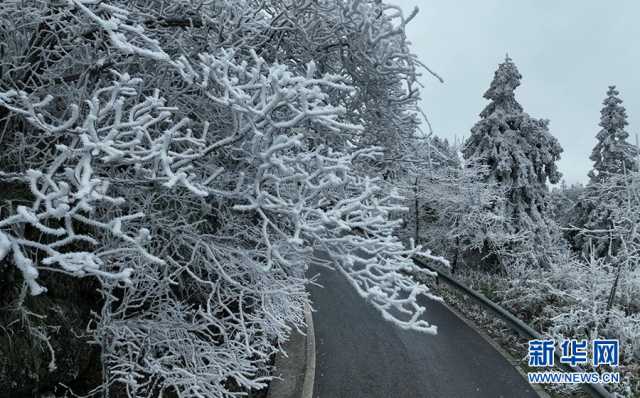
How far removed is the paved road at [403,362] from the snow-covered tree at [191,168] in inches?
128

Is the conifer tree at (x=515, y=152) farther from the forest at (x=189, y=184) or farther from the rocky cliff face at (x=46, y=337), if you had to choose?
the rocky cliff face at (x=46, y=337)

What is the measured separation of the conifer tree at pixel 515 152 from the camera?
55.8ft

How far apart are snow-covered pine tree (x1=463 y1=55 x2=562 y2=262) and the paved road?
7.16 metres

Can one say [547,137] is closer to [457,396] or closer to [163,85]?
[457,396]

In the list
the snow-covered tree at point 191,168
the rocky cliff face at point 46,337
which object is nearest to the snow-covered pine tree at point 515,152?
the snow-covered tree at point 191,168

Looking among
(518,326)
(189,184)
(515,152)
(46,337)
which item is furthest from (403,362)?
(515,152)

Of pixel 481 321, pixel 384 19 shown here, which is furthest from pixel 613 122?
pixel 384 19

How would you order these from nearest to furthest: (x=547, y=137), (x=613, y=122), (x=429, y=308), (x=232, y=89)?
(x=232, y=89)
(x=429, y=308)
(x=547, y=137)
(x=613, y=122)

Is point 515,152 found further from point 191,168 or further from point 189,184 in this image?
point 189,184

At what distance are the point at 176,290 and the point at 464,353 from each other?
6.28m

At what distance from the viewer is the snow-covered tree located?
323 cm

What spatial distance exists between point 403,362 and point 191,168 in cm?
691

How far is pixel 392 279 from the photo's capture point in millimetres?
3352

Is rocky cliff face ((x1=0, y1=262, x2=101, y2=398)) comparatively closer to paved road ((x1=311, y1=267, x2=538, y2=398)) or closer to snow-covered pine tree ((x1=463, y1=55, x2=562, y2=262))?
paved road ((x1=311, y1=267, x2=538, y2=398))
